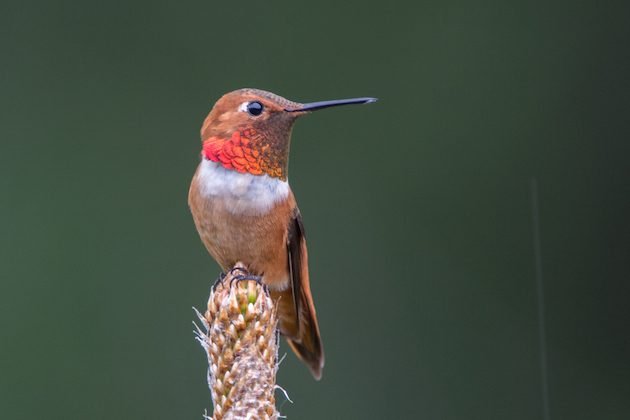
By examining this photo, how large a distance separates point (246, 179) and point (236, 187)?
0.13ft

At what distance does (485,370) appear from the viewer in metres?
5.71

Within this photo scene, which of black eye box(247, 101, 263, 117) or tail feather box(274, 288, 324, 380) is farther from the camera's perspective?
tail feather box(274, 288, 324, 380)

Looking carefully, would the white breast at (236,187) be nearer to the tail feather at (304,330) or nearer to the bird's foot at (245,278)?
the bird's foot at (245,278)

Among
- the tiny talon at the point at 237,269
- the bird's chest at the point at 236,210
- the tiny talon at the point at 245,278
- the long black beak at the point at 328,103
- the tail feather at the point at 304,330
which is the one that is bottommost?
the tail feather at the point at 304,330

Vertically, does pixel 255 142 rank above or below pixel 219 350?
above

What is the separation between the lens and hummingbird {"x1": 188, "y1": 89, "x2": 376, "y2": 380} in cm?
302

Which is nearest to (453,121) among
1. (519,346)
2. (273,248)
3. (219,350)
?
(519,346)

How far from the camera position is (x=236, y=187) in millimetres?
3039

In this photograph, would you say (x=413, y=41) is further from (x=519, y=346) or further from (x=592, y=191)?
(x=519, y=346)

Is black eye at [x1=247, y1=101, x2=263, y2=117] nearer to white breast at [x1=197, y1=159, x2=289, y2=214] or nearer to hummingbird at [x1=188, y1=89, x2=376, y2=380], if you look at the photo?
hummingbird at [x1=188, y1=89, x2=376, y2=380]

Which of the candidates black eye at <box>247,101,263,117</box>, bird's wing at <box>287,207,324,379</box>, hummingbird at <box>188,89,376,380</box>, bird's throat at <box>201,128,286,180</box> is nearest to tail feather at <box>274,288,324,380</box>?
bird's wing at <box>287,207,324,379</box>

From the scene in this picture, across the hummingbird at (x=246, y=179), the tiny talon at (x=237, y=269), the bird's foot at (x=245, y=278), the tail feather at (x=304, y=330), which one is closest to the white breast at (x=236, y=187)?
the hummingbird at (x=246, y=179)

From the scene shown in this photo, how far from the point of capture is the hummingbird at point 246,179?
302 cm

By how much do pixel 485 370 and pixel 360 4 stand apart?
2.64 metres
